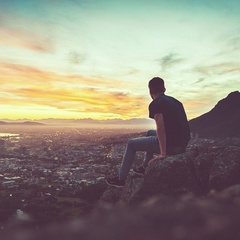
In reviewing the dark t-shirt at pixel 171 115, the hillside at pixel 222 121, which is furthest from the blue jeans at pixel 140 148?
the hillside at pixel 222 121

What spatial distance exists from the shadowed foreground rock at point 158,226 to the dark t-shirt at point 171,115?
280 inches

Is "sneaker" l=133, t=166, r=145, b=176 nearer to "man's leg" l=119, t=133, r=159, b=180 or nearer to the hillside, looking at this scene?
"man's leg" l=119, t=133, r=159, b=180

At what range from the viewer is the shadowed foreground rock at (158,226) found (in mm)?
1883

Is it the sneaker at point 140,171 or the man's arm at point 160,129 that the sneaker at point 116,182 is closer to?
the sneaker at point 140,171

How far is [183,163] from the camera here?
10133 millimetres

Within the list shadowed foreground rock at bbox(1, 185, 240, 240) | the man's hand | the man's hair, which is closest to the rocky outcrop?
the man's hand

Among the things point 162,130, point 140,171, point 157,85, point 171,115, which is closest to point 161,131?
point 162,130

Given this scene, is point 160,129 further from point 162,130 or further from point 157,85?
point 157,85

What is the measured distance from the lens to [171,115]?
959 centimetres

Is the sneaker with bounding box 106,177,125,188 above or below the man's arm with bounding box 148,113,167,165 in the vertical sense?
below

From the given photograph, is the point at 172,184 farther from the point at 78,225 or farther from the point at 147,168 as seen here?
the point at 78,225

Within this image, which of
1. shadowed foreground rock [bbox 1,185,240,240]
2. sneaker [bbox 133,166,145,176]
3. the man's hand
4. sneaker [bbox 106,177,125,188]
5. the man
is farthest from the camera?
sneaker [bbox 133,166,145,176]

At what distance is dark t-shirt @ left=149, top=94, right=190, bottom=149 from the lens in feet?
31.3

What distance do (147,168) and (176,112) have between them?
227 cm
